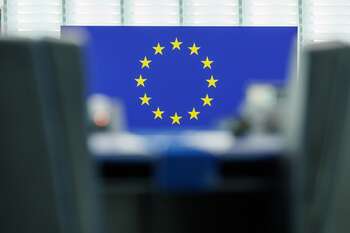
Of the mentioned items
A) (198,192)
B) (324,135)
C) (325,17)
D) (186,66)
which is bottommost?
(198,192)

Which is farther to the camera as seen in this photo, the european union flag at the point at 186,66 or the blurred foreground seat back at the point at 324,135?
the european union flag at the point at 186,66

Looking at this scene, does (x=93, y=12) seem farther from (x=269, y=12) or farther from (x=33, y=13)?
(x=269, y=12)

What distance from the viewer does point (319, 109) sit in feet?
3.73

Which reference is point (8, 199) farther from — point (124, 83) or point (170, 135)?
point (124, 83)

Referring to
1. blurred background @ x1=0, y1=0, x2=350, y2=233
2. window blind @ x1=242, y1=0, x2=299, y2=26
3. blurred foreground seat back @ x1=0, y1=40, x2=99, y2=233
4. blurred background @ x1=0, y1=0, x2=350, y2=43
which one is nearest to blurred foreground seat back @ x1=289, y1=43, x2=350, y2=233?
blurred background @ x1=0, y1=0, x2=350, y2=233

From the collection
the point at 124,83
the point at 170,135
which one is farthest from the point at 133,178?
the point at 124,83

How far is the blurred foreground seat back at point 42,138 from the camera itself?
3.54 ft

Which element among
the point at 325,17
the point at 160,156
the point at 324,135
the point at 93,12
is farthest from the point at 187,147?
the point at 325,17

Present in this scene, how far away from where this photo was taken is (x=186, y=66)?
479 centimetres

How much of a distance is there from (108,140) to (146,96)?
329cm

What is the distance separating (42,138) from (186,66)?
12.3ft

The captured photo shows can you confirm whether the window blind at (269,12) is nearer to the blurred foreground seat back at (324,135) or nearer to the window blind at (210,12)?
the window blind at (210,12)

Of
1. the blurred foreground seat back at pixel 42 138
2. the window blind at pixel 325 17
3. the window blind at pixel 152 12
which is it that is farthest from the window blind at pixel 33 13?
the blurred foreground seat back at pixel 42 138

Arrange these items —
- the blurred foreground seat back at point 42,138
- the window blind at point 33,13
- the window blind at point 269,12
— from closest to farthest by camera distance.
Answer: the blurred foreground seat back at point 42,138 → the window blind at point 33,13 → the window blind at point 269,12
